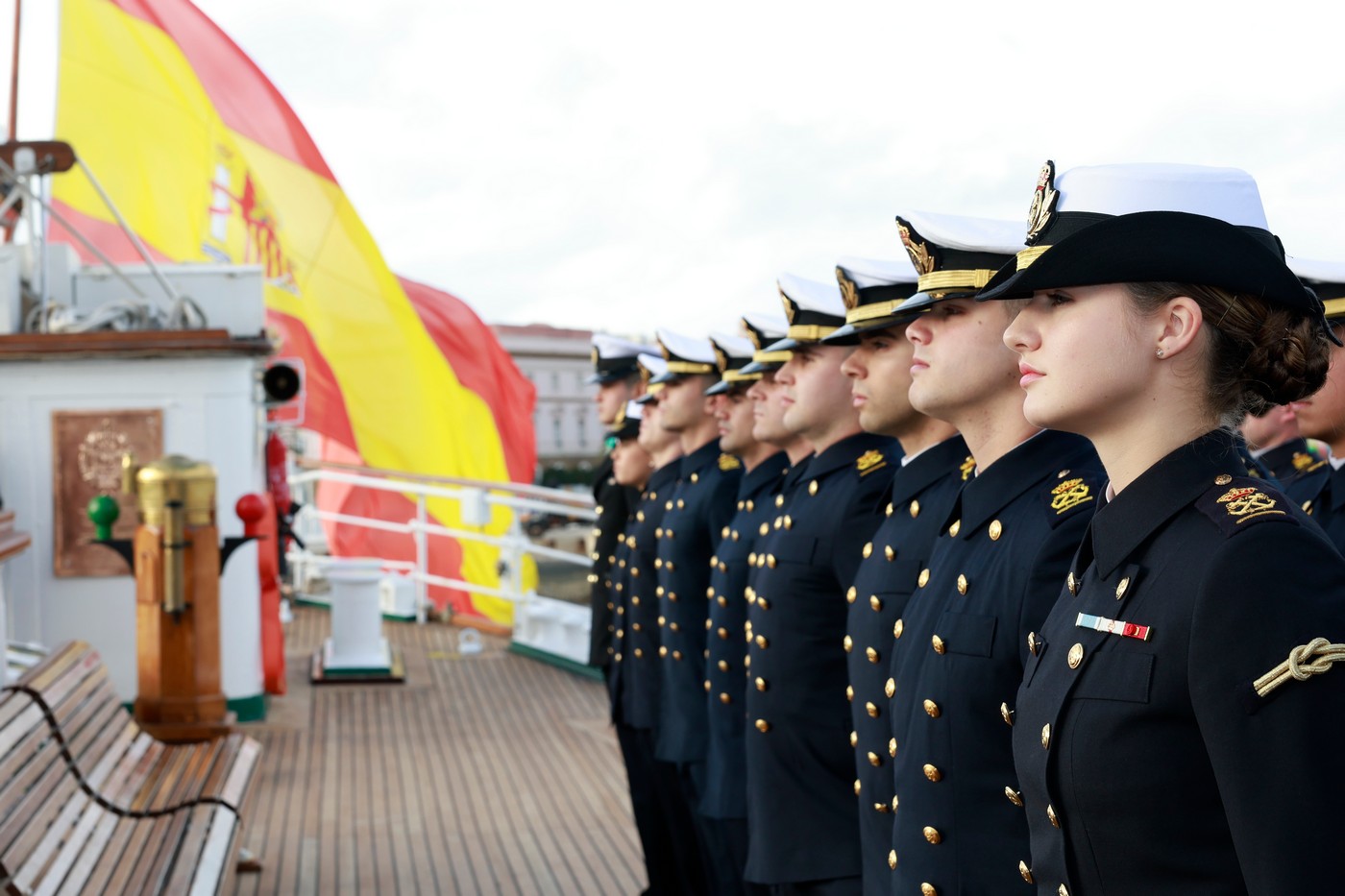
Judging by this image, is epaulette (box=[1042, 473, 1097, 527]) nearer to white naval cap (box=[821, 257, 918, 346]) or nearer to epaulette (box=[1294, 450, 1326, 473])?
white naval cap (box=[821, 257, 918, 346])

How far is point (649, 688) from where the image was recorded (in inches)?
185

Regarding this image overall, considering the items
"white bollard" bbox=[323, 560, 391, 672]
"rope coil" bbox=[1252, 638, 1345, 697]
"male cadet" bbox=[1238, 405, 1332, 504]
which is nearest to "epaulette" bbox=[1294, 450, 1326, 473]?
"male cadet" bbox=[1238, 405, 1332, 504]

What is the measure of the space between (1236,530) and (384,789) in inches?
208

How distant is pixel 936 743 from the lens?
208 cm

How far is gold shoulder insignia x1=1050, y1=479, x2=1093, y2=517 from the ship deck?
3.25 metres

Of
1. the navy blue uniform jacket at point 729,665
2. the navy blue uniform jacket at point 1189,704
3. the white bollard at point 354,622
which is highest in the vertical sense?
the navy blue uniform jacket at point 1189,704

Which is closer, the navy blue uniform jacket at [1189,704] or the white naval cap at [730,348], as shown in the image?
the navy blue uniform jacket at [1189,704]

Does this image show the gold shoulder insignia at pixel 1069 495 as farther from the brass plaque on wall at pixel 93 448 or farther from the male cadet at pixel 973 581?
the brass plaque on wall at pixel 93 448

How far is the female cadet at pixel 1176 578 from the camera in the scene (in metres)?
1.26

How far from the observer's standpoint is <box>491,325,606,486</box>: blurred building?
232ft

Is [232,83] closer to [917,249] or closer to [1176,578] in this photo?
[917,249]

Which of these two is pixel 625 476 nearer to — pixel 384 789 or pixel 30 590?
pixel 384 789

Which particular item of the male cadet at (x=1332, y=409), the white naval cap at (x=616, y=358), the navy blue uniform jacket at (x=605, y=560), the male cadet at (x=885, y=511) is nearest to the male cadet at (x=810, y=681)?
the male cadet at (x=885, y=511)

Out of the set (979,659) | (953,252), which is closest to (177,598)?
(953,252)
